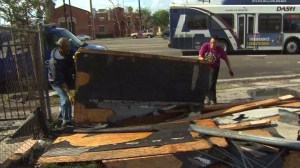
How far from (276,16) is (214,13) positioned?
10.5 feet

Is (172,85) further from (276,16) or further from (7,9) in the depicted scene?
(276,16)

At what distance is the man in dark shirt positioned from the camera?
289 inches

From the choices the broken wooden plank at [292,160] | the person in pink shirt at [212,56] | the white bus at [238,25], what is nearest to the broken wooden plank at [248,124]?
the broken wooden plank at [292,160]

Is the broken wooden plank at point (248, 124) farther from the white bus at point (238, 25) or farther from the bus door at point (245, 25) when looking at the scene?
the bus door at point (245, 25)

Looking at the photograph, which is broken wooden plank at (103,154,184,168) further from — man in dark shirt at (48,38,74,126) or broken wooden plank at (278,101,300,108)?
broken wooden plank at (278,101,300,108)

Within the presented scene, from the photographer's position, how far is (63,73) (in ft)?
24.5

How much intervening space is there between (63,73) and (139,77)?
4.19ft

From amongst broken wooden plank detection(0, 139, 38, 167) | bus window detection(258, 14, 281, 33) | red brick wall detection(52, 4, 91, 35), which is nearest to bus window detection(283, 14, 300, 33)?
bus window detection(258, 14, 281, 33)

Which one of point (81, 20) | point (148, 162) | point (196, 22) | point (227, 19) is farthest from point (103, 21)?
point (148, 162)

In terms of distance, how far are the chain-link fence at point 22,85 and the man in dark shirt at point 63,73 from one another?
1.02 feet

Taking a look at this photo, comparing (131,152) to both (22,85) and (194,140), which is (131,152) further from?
(22,85)

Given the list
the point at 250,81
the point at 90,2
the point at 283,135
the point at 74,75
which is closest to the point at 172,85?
the point at 74,75

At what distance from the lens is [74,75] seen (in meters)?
7.66

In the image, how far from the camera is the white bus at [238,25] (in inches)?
888
